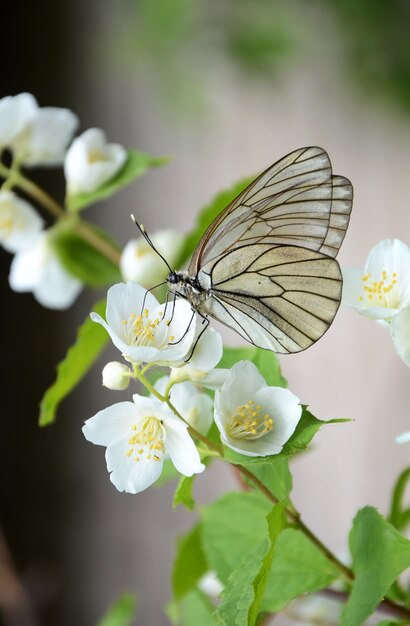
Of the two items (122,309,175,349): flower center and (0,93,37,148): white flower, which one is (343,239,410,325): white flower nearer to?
(122,309,175,349): flower center

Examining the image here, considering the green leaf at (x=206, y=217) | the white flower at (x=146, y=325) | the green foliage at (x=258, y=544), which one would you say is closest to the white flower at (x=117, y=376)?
the white flower at (x=146, y=325)

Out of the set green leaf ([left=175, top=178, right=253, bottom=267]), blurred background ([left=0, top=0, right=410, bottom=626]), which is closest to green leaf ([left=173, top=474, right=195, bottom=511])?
green leaf ([left=175, top=178, right=253, bottom=267])

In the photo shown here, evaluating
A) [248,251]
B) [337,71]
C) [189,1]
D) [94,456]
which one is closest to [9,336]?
Answer: [94,456]

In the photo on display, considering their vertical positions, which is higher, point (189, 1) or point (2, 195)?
point (189, 1)

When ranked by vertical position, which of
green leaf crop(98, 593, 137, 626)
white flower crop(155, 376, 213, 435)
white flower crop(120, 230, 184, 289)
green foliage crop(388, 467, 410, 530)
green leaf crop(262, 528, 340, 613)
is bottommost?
green leaf crop(98, 593, 137, 626)

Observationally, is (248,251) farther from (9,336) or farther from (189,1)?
(189,1)

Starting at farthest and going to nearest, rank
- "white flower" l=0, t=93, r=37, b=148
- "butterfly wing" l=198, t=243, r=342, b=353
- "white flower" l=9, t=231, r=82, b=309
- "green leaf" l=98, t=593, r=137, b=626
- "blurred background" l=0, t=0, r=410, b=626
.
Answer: "blurred background" l=0, t=0, r=410, b=626, "green leaf" l=98, t=593, r=137, b=626, "white flower" l=9, t=231, r=82, b=309, "white flower" l=0, t=93, r=37, b=148, "butterfly wing" l=198, t=243, r=342, b=353
